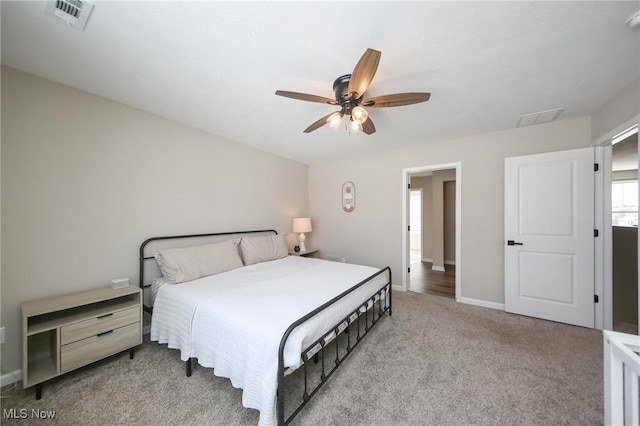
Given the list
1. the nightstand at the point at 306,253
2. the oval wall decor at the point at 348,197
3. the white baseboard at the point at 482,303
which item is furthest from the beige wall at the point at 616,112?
the nightstand at the point at 306,253

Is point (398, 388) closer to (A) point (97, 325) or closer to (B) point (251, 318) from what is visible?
(B) point (251, 318)

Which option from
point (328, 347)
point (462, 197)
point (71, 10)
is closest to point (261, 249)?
point (328, 347)

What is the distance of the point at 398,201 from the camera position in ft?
12.8

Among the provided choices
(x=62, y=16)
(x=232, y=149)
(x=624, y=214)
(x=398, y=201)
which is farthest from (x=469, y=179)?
(x=624, y=214)

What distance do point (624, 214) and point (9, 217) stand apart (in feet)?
33.0

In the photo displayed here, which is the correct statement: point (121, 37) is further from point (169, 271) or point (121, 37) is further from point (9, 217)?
point (169, 271)

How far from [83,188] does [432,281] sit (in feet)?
17.5

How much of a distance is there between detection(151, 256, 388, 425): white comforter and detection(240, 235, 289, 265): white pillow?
0.52 metres

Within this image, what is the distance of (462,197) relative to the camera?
3369mm

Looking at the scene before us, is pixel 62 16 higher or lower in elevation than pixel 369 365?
higher

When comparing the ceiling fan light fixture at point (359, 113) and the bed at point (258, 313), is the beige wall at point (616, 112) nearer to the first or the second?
the ceiling fan light fixture at point (359, 113)

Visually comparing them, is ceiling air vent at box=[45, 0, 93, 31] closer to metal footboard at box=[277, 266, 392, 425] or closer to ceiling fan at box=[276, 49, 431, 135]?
ceiling fan at box=[276, 49, 431, 135]

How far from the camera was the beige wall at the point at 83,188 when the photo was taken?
1.78 meters

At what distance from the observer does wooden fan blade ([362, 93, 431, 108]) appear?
1691mm
